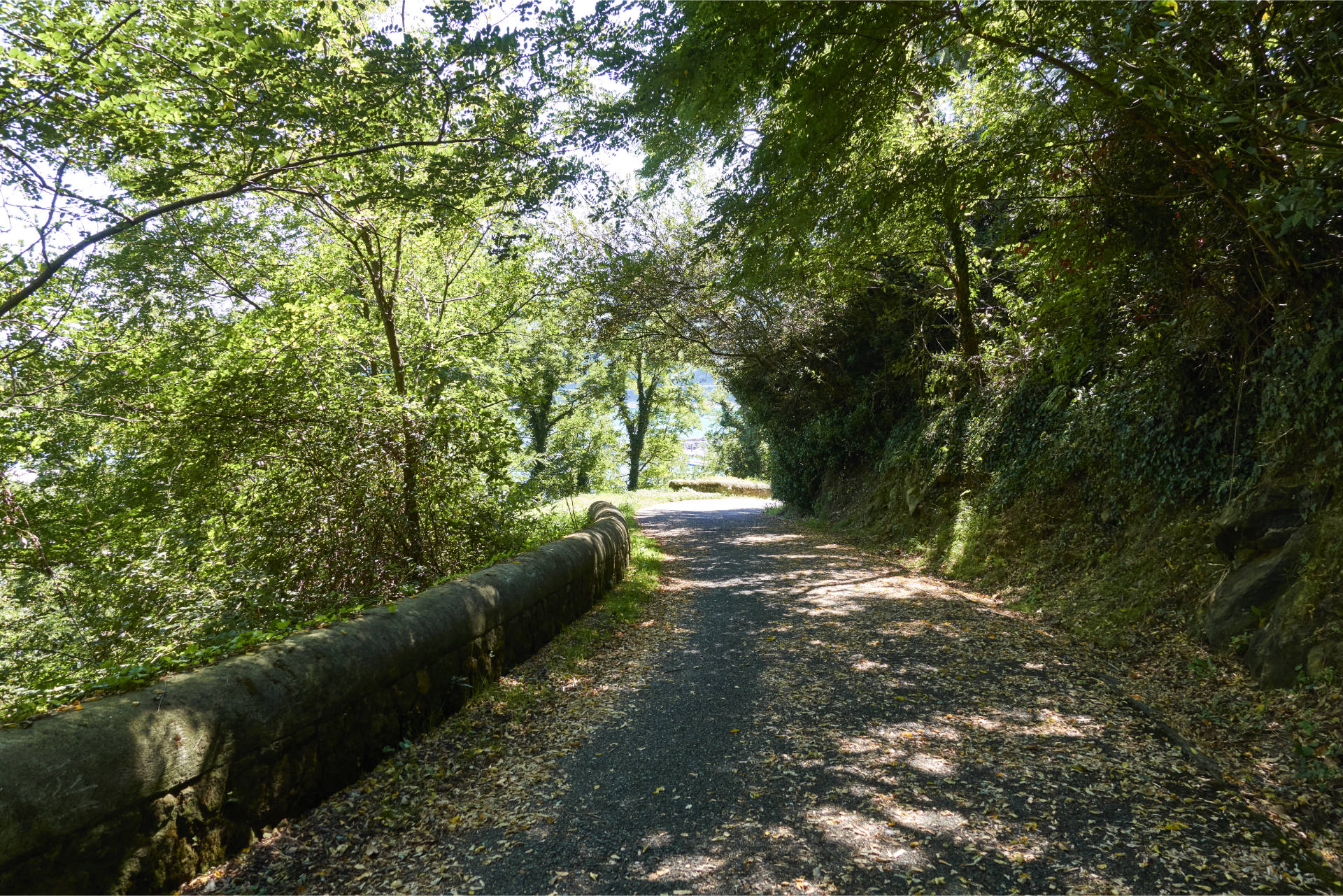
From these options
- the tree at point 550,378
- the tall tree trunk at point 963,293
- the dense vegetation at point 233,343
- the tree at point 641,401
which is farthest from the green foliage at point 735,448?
the dense vegetation at point 233,343

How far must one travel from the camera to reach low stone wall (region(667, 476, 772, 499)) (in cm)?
3625

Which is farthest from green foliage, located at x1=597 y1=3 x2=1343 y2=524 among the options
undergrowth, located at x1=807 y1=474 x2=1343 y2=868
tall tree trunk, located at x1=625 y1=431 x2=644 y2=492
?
tall tree trunk, located at x1=625 y1=431 x2=644 y2=492

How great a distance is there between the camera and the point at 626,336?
17297 millimetres

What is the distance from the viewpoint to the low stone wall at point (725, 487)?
36.2 m

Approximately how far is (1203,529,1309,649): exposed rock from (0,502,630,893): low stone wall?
5854 millimetres

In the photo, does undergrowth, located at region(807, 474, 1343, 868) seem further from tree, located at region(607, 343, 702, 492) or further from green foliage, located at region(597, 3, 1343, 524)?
tree, located at region(607, 343, 702, 492)

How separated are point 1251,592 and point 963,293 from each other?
23.1ft

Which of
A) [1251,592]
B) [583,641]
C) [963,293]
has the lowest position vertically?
[583,641]

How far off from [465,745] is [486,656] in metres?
0.98

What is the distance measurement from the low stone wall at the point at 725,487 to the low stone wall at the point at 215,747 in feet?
102

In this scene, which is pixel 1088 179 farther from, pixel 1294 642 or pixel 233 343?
pixel 233 343

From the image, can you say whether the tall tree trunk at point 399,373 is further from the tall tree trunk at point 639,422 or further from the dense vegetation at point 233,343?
the tall tree trunk at point 639,422

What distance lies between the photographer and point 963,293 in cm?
1074

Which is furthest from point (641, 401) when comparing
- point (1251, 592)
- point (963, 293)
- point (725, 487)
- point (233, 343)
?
point (1251, 592)
